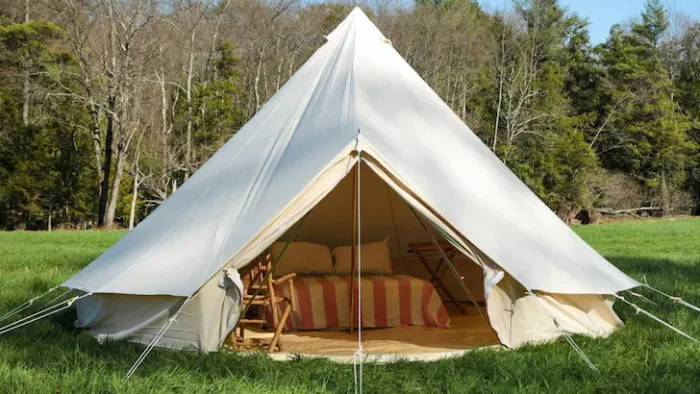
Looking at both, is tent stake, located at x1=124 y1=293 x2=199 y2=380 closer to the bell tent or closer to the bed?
the bell tent

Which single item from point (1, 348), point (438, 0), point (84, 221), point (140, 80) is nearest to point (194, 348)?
point (1, 348)

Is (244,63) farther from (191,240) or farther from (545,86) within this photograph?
(191,240)

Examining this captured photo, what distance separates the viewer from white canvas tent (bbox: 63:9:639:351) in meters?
3.97

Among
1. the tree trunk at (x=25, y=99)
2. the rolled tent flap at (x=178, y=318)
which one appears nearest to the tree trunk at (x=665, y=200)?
the tree trunk at (x=25, y=99)

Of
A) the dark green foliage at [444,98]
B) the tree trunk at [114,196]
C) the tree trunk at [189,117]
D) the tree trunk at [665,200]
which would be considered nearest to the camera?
the tree trunk at [114,196]

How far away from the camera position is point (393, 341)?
15.1ft

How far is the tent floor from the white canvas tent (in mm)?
411

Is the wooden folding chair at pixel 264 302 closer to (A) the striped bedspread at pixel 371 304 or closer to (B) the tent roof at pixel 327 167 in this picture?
(A) the striped bedspread at pixel 371 304

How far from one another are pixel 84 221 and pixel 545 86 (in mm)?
15498

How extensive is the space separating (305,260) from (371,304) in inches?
34.4

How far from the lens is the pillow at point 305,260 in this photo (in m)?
5.89

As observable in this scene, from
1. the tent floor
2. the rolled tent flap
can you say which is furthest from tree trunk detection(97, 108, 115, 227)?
the rolled tent flap

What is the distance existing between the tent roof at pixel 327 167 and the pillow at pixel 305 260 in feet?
3.79

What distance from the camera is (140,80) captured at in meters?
19.8
